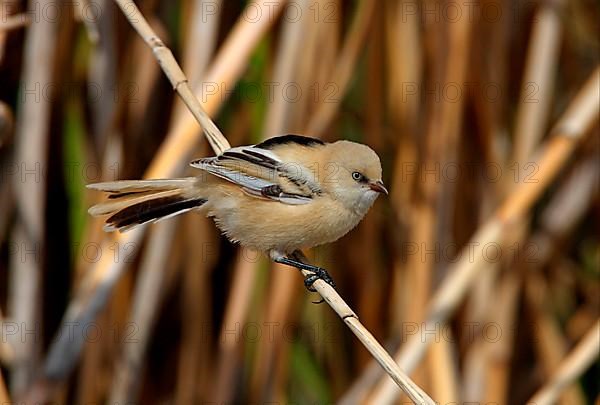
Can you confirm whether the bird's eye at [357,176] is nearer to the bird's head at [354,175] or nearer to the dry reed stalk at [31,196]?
the bird's head at [354,175]

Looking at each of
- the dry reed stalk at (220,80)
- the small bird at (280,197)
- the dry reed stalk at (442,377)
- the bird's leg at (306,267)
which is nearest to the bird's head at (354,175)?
the small bird at (280,197)


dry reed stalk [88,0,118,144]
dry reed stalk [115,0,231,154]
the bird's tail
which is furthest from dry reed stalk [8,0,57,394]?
dry reed stalk [115,0,231,154]

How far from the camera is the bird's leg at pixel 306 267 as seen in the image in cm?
160

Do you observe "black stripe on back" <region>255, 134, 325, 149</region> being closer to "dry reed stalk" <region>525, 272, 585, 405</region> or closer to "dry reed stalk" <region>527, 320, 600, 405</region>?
"dry reed stalk" <region>527, 320, 600, 405</region>

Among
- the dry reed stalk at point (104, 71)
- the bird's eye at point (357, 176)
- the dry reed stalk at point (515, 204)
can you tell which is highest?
the dry reed stalk at point (104, 71)

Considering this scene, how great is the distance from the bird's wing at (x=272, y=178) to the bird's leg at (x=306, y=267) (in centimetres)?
11

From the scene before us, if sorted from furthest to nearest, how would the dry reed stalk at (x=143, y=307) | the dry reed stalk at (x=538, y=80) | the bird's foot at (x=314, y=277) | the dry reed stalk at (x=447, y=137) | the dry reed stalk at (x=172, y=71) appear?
1. the dry reed stalk at (x=538, y=80)
2. the dry reed stalk at (x=447, y=137)
3. the dry reed stalk at (x=143, y=307)
4. the bird's foot at (x=314, y=277)
5. the dry reed stalk at (x=172, y=71)

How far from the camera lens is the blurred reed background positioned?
1855mm

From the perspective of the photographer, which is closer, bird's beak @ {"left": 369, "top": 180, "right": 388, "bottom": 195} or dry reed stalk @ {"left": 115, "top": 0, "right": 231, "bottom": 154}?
dry reed stalk @ {"left": 115, "top": 0, "right": 231, "bottom": 154}

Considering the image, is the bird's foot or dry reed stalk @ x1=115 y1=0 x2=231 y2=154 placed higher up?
dry reed stalk @ x1=115 y1=0 x2=231 y2=154

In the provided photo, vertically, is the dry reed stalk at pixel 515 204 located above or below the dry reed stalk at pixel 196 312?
below

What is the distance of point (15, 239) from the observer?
1.93m

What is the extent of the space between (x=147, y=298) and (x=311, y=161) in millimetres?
513

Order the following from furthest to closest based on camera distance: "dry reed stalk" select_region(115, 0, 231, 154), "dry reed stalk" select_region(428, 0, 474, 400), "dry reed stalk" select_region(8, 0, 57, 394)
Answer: "dry reed stalk" select_region(428, 0, 474, 400) < "dry reed stalk" select_region(8, 0, 57, 394) < "dry reed stalk" select_region(115, 0, 231, 154)
